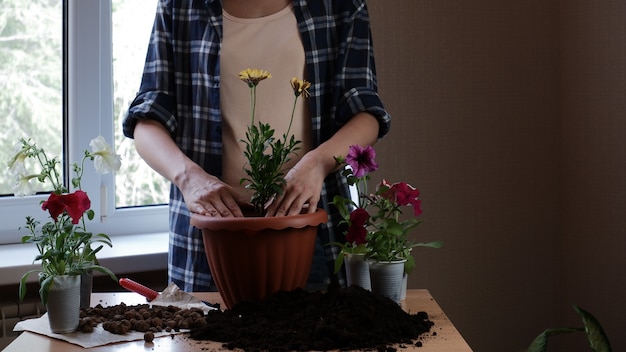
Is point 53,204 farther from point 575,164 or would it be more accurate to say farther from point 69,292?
point 575,164

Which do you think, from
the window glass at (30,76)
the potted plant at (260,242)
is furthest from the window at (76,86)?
the potted plant at (260,242)

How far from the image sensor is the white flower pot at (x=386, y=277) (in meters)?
1.40

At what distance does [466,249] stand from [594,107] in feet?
2.07

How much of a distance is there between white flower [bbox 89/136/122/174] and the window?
1.19 meters

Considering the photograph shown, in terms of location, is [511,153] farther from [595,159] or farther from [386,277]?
[386,277]

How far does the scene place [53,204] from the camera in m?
1.32

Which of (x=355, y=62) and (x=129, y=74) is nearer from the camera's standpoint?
(x=355, y=62)

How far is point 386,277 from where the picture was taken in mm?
1407

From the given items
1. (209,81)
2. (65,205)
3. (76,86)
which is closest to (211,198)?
(65,205)

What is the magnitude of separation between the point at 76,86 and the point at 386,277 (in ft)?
5.04

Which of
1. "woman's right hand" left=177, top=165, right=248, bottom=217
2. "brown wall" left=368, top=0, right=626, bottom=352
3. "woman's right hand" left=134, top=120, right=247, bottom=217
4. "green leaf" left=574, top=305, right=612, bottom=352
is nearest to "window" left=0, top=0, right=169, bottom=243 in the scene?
"brown wall" left=368, top=0, right=626, bottom=352

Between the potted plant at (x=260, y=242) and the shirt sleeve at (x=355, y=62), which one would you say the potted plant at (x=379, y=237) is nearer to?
the potted plant at (x=260, y=242)

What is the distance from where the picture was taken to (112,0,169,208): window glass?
2666mm

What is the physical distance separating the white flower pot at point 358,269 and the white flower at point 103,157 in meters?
0.44
